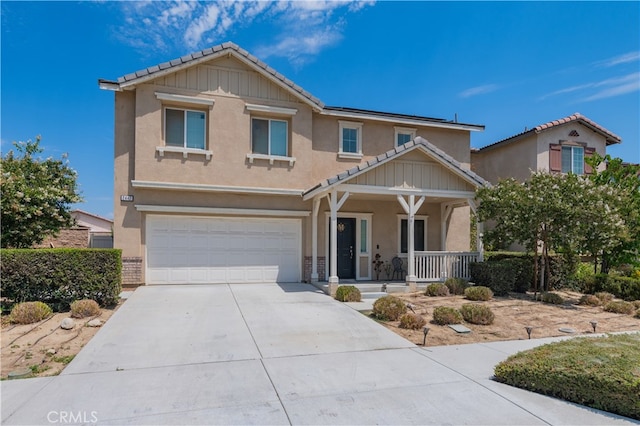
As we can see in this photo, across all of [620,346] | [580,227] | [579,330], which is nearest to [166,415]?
[620,346]

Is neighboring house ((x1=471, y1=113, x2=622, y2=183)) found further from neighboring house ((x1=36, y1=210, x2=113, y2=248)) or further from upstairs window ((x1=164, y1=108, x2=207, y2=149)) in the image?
neighboring house ((x1=36, y1=210, x2=113, y2=248))

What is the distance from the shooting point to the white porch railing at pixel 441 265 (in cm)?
1334

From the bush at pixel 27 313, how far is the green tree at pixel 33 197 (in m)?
5.46

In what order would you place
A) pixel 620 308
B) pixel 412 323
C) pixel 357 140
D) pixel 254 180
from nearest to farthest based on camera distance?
1. pixel 412 323
2. pixel 620 308
3. pixel 254 180
4. pixel 357 140

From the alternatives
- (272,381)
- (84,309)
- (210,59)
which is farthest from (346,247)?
(272,381)

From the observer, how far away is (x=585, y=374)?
4871mm

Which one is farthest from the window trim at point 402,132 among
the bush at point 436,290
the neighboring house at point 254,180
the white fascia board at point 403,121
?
the bush at point 436,290

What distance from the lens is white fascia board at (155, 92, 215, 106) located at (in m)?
12.8

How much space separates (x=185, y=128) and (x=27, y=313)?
7353 mm

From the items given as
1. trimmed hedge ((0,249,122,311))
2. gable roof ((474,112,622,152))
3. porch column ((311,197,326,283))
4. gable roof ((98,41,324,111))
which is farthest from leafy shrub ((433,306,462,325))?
gable roof ((474,112,622,152))

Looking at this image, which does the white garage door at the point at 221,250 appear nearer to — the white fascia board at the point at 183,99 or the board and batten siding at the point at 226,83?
the white fascia board at the point at 183,99

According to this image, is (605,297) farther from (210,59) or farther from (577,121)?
(210,59)

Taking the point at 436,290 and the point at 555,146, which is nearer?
the point at 436,290

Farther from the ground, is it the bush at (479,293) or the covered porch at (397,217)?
the covered porch at (397,217)
